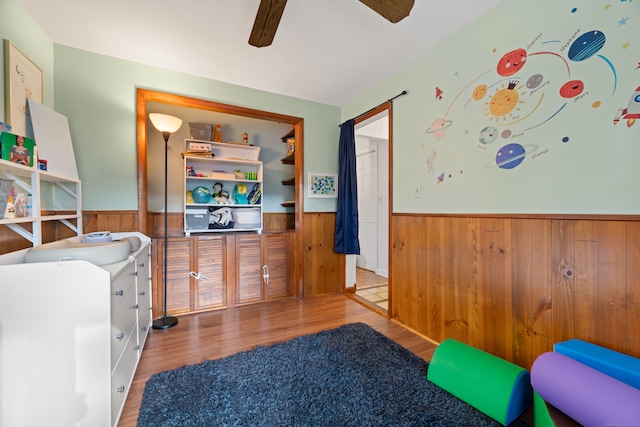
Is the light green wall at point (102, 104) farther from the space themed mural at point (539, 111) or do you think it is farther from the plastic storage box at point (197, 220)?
the space themed mural at point (539, 111)

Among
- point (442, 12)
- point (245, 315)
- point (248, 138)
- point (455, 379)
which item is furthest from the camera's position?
point (248, 138)

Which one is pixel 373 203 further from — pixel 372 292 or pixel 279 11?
pixel 279 11

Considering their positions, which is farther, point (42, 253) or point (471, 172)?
point (471, 172)

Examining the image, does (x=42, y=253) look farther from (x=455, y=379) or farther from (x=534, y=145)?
(x=534, y=145)

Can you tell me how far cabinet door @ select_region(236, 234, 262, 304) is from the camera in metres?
2.79

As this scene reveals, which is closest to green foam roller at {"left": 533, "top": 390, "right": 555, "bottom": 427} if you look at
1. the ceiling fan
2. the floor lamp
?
the ceiling fan

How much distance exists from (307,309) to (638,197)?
8.34 ft

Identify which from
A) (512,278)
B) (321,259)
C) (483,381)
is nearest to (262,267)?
(321,259)

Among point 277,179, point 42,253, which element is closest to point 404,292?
point 277,179

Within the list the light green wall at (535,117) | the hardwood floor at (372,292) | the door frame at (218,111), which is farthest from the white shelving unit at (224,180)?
the light green wall at (535,117)

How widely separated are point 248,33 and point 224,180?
1580 millimetres

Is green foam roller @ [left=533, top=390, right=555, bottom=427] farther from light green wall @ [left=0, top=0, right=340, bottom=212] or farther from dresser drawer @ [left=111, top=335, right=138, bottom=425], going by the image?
light green wall @ [left=0, top=0, right=340, bottom=212]

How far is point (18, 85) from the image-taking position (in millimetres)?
1584

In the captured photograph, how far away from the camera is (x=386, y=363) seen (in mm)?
1725
